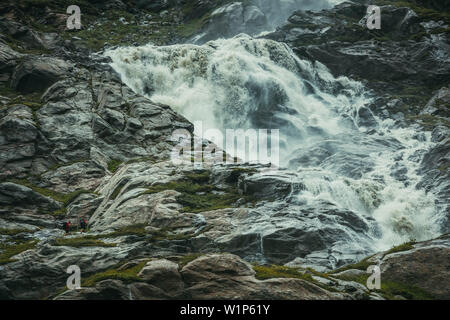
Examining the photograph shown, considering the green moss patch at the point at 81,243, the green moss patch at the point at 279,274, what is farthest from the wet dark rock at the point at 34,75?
the green moss patch at the point at 279,274

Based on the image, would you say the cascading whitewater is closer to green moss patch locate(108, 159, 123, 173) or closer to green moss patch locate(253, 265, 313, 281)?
green moss patch locate(253, 265, 313, 281)

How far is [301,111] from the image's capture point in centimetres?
5344

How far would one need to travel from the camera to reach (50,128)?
39469 mm

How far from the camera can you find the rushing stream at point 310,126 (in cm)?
2741

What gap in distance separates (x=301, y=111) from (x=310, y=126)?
3.58m

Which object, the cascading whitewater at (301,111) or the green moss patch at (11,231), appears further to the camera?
the cascading whitewater at (301,111)

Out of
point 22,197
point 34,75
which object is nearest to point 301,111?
point 34,75

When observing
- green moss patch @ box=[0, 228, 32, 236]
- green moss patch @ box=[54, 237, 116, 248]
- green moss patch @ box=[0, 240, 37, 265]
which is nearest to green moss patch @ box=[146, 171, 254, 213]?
green moss patch @ box=[54, 237, 116, 248]

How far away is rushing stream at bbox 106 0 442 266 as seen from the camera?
27.4 m

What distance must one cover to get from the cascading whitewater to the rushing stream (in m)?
0.09

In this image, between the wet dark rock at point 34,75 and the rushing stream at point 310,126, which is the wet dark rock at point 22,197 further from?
the wet dark rock at point 34,75

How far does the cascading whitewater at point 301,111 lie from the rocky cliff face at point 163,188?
201 cm

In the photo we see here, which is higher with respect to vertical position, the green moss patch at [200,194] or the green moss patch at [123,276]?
the green moss patch at [200,194]
